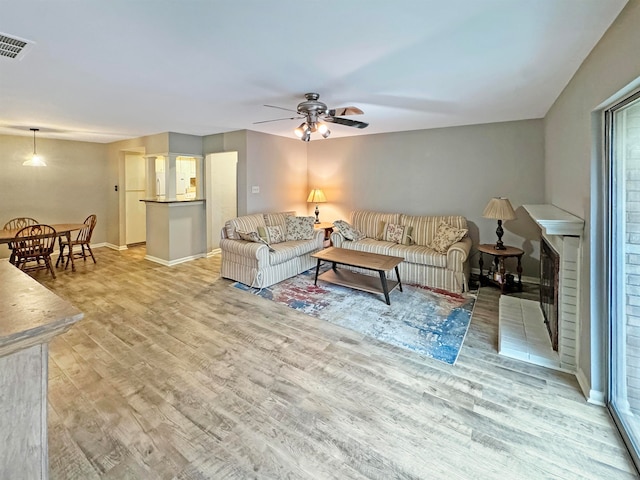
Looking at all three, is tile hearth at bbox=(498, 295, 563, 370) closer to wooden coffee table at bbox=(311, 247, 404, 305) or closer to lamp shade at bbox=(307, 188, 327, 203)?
wooden coffee table at bbox=(311, 247, 404, 305)

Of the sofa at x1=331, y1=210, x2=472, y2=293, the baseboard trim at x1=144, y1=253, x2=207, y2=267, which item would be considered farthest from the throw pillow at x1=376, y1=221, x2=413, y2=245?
the baseboard trim at x1=144, y1=253, x2=207, y2=267

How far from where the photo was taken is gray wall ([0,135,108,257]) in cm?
575

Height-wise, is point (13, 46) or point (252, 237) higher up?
point (13, 46)

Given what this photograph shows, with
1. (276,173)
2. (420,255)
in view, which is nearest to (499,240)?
(420,255)

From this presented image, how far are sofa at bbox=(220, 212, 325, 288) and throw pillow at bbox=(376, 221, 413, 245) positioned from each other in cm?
111

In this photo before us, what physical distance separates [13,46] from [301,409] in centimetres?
312

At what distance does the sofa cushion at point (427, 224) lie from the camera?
4.81 m

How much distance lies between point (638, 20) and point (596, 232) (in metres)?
1.19

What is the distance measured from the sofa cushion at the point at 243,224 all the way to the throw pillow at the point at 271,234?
13cm

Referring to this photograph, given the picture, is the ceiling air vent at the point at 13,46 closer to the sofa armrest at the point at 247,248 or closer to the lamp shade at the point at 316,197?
the sofa armrest at the point at 247,248

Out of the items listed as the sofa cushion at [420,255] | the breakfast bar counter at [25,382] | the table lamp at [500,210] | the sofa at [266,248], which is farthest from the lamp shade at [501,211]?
the breakfast bar counter at [25,382]

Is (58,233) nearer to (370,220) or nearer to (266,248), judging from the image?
(266,248)

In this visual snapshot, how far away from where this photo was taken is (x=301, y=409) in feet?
6.72

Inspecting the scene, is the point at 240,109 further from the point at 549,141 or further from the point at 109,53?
the point at 549,141
